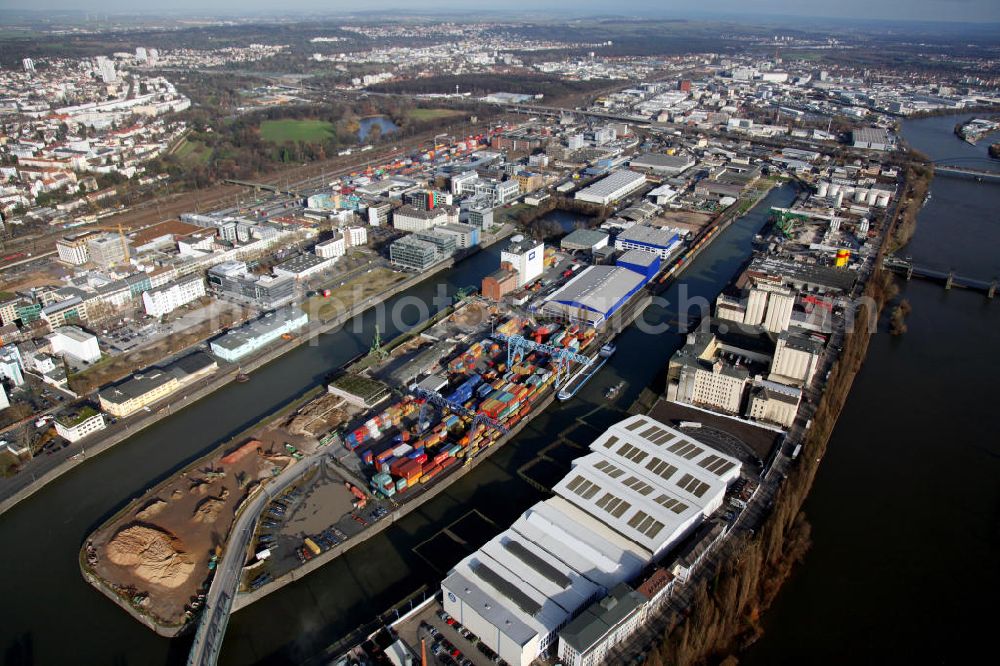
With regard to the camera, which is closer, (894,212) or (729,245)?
(729,245)

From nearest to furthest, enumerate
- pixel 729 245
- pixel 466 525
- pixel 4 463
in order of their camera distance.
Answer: pixel 466 525
pixel 4 463
pixel 729 245

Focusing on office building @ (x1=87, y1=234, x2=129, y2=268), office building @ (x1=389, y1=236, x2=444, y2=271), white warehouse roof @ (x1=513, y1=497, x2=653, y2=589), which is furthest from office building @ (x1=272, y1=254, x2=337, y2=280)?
white warehouse roof @ (x1=513, y1=497, x2=653, y2=589)

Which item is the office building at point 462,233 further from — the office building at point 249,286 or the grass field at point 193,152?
the grass field at point 193,152

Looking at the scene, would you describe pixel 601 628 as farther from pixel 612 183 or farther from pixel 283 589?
pixel 612 183

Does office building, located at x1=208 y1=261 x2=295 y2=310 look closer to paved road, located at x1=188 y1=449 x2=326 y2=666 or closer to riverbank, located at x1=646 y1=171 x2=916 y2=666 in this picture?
paved road, located at x1=188 y1=449 x2=326 y2=666

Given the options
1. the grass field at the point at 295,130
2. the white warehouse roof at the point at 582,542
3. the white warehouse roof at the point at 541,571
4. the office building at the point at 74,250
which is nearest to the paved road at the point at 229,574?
the white warehouse roof at the point at 541,571

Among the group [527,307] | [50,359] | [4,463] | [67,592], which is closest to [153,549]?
[67,592]

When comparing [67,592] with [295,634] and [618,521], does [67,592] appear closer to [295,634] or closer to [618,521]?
[295,634]

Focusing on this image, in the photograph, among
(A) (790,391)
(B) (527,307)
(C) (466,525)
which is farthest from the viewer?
(B) (527,307)

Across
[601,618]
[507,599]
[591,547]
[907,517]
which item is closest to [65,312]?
[507,599]
